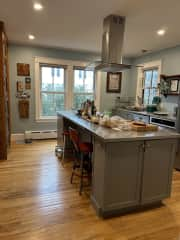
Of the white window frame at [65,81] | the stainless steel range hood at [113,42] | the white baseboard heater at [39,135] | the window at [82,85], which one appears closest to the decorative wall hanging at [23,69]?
the white window frame at [65,81]

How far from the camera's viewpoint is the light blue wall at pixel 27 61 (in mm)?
4598

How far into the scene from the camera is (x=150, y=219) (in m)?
2.06

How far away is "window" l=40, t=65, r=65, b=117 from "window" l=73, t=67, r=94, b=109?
38 cm

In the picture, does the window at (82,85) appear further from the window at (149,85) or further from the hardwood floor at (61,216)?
the hardwood floor at (61,216)

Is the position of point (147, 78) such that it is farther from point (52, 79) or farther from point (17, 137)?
point (17, 137)

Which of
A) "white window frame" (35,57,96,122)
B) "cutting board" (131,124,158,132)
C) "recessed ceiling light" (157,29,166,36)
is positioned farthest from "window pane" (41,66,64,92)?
"cutting board" (131,124,158,132)

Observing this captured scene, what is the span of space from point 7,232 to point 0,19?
10.5 feet

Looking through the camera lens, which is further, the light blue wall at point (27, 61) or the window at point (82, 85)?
the window at point (82, 85)

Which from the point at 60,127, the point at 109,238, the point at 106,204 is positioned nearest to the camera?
the point at 109,238

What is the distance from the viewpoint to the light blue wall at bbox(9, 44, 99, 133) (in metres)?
4.60

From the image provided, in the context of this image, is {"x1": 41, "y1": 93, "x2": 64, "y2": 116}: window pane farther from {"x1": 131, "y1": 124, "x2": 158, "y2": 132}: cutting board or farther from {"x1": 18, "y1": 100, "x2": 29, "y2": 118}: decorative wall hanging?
{"x1": 131, "y1": 124, "x2": 158, "y2": 132}: cutting board

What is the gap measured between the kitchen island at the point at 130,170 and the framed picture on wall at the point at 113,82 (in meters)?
3.73

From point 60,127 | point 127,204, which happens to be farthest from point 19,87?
point 127,204

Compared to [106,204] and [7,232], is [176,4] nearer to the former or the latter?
[106,204]
